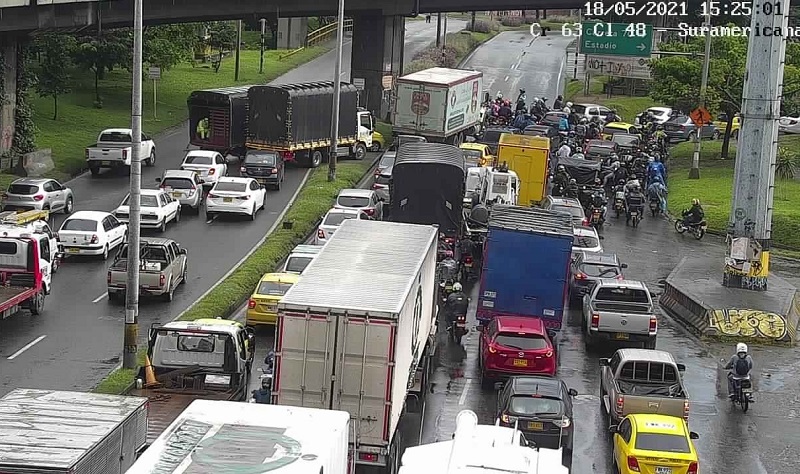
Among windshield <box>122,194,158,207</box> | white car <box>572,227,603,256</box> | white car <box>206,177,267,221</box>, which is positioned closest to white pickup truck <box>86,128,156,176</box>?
white car <box>206,177,267,221</box>

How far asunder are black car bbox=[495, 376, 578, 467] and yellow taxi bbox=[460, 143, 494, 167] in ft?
85.5

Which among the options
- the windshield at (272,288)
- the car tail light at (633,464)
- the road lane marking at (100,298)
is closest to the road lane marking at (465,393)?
the windshield at (272,288)

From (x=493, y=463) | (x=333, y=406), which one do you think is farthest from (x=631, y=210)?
(x=493, y=463)

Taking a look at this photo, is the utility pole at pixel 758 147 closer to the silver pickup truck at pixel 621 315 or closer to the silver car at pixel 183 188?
the silver pickup truck at pixel 621 315

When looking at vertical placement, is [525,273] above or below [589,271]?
above

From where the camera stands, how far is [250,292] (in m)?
33.8

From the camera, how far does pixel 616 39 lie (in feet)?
246

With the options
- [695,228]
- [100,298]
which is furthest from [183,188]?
[695,228]

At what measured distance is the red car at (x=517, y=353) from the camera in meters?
26.9

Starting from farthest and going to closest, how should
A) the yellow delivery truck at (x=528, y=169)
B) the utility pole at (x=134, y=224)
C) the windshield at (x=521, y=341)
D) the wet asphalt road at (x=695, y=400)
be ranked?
the yellow delivery truck at (x=528, y=169) → the windshield at (x=521, y=341) → the utility pole at (x=134, y=224) → the wet asphalt road at (x=695, y=400)

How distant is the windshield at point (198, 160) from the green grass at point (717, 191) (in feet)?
55.6

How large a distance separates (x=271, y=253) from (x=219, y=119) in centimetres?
1696

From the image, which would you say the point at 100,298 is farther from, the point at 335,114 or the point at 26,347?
the point at 335,114

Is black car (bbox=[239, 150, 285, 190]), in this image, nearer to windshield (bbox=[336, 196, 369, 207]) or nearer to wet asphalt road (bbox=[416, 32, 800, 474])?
windshield (bbox=[336, 196, 369, 207])
